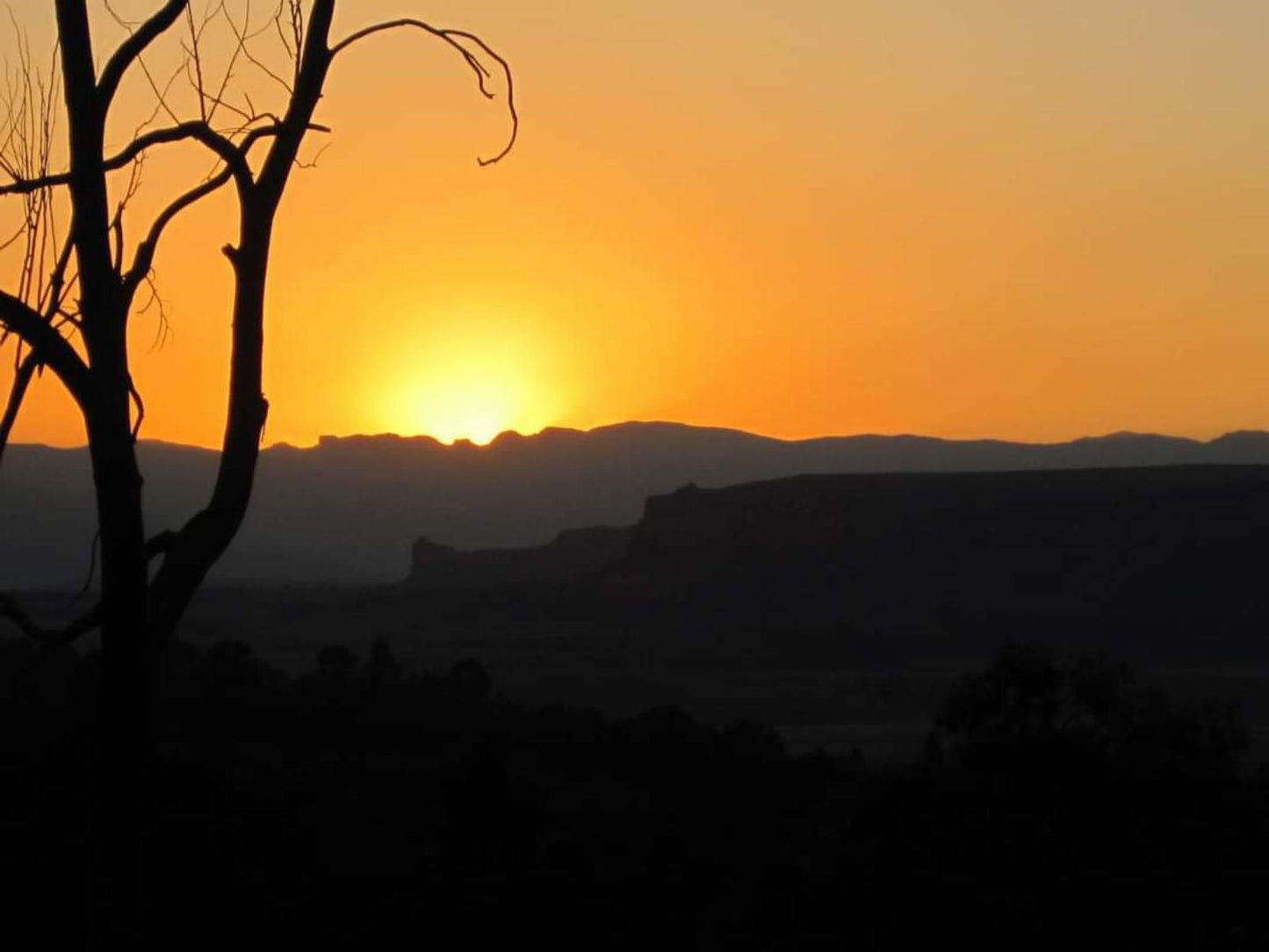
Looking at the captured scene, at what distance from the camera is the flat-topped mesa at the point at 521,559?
10988cm

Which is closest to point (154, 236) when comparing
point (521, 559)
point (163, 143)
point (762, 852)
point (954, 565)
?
point (163, 143)

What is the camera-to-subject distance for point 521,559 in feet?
375

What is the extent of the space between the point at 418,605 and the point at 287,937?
255 feet

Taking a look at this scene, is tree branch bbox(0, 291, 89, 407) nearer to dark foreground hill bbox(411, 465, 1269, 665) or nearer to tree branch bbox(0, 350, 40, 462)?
tree branch bbox(0, 350, 40, 462)

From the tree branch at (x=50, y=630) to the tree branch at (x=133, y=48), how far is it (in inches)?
42.3

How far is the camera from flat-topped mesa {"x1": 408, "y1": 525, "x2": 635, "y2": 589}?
10988 centimetres

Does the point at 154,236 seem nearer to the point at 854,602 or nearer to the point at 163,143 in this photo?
the point at 163,143

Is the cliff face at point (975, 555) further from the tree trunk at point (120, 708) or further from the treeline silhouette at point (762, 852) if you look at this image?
the tree trunk at point (120, 708)

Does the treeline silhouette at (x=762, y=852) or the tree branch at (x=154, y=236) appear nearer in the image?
the tree branch at (x=154, y=236)

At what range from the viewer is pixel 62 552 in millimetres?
152000

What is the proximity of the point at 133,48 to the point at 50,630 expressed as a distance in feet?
4.10

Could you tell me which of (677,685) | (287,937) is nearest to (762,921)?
(287,937)

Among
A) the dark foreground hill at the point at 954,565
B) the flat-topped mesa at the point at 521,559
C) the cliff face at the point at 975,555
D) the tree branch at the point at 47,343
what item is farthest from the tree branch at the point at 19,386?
the flat-topped mesa at the point at 521,559

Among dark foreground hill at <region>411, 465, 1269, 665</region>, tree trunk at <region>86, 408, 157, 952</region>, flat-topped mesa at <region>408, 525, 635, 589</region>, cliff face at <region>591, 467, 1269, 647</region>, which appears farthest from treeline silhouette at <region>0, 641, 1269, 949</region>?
flat-topped mesa at <region>408, 525, 635, 589</region>
